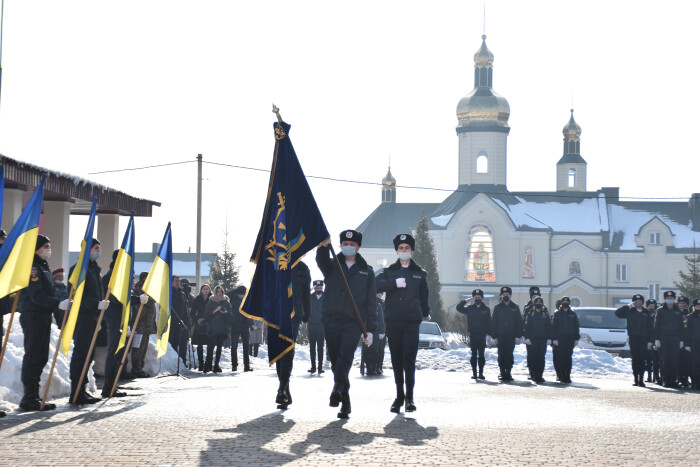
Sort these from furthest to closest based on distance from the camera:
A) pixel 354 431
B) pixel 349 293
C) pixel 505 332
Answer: pixel 505 332 < pixel 349 293 < pixel 354 431

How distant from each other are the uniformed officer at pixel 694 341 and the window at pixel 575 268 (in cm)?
6426

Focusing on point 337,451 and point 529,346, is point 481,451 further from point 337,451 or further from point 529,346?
point 529,346

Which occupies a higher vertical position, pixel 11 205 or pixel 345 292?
pixel 11 205

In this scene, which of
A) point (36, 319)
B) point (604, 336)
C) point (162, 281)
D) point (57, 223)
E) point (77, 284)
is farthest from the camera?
point (604, 336)

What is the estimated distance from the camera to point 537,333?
20.4 metres

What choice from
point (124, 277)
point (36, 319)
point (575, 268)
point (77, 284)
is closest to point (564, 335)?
point (124, 277)

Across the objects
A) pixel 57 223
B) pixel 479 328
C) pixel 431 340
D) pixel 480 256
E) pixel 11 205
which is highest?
pixel 480 256

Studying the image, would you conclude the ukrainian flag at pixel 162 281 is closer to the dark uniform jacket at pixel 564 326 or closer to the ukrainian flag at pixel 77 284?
the ukrainian flag at pixel 77 284

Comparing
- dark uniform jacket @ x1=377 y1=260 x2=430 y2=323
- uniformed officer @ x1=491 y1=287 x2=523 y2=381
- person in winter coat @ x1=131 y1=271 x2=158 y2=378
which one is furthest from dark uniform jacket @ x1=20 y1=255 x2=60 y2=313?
uniformed officer @ x1=491 y1=287 x2=523 y2=381

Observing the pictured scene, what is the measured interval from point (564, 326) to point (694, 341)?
2.43 m

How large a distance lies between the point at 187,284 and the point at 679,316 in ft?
30.4

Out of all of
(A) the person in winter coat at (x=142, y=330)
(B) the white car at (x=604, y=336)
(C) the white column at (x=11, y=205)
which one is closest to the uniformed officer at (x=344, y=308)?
(A) the person in winter coat at (x=142, y=330)

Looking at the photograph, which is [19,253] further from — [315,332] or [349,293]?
[315,332]

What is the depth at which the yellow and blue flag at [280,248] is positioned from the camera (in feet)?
37.7
